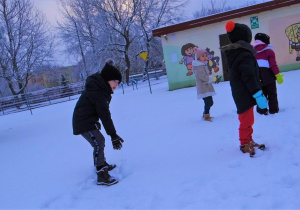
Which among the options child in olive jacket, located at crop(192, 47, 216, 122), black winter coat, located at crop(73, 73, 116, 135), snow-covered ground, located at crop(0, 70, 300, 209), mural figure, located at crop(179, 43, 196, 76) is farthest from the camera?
mural figure, located at crop(179, 43, 196, 76)

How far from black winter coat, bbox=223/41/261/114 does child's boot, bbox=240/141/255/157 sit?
49cm

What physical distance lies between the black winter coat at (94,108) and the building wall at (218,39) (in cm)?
965

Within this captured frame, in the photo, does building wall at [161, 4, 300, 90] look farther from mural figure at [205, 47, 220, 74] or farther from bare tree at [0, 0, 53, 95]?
bare tree at [0, 0, 53, 95]

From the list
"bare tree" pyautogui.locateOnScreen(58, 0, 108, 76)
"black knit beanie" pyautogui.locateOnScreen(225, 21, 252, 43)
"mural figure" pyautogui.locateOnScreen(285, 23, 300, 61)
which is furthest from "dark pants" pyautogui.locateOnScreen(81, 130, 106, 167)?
"bare tree" pyautogui.locateOnScreen(58, 0, 108, 76)

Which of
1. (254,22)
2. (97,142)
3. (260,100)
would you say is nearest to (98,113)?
(97,142)

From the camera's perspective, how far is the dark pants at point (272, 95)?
487cm

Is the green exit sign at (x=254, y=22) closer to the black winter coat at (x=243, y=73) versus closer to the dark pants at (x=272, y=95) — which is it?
the dark pants at (x=272, y=95)

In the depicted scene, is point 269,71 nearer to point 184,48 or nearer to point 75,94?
point 184,48

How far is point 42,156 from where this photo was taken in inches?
207

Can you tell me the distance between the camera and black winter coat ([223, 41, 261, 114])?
3.19 meters

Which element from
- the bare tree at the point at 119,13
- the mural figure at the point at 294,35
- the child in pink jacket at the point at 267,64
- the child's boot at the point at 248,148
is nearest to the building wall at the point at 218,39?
the mural figure at the point at 294,35

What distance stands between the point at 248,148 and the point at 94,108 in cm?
217

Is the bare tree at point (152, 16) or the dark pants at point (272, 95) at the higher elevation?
the bare tree at point (152, 16)

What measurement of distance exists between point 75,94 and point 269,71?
2200cm
